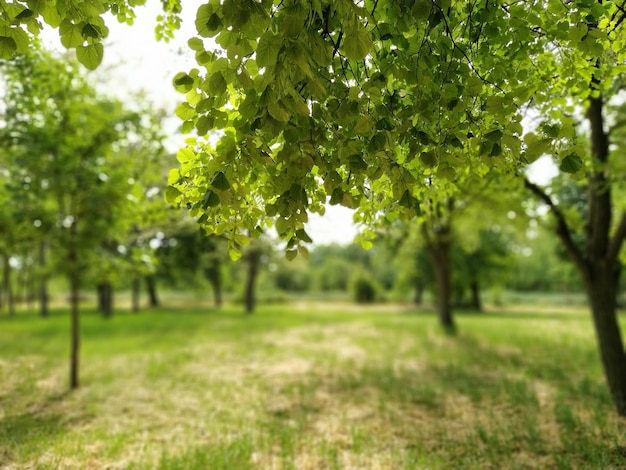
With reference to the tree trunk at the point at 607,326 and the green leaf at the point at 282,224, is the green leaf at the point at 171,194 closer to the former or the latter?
the green leaf at the point at 282,224

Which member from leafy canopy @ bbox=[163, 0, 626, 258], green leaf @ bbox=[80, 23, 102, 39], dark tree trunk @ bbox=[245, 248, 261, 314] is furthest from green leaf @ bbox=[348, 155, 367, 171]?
dark tree trunk @ bbox=[245, 248, 261, 314]

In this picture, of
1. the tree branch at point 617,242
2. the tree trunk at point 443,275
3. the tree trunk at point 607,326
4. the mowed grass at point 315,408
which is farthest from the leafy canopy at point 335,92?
the tree trunk at point 443,275

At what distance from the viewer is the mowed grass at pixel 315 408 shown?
4.73 meters

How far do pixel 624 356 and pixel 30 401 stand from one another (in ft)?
30.5

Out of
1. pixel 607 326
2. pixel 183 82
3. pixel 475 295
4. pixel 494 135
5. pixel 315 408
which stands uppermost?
pixel 183 82

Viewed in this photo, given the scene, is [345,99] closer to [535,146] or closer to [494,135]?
[494,135]

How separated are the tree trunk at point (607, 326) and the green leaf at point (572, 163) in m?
5.08

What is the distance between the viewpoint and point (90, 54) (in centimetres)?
253

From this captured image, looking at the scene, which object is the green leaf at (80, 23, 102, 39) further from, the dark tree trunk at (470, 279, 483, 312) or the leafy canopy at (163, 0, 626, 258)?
the dark tree trunk at (470, 279, 483, 312)


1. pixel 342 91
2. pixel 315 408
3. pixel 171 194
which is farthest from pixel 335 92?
pixel 315 408

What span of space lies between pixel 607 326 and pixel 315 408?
16.3ft

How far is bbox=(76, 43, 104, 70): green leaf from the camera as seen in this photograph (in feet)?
8.27

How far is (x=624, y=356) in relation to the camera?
639cm

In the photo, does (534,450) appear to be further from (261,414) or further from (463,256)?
(463,256)
